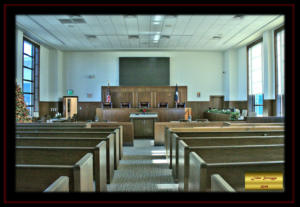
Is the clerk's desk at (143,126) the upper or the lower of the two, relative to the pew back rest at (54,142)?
lower

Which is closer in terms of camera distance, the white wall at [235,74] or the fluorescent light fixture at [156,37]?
the fluorescent light fixture at [156,37]

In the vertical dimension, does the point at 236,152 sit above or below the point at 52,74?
below

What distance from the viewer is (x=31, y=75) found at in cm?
1159

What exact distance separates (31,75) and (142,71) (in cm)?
579

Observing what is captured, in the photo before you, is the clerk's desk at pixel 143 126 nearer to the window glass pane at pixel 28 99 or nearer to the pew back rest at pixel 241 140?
the pew back rest at pixel 241 140

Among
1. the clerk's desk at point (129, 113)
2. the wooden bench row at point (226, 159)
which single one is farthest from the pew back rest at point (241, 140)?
the clerk's desk at point (129, 113)

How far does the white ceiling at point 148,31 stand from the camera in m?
8.71

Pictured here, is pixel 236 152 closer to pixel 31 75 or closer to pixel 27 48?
pixel 27 48

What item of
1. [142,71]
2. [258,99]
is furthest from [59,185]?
[142,71]

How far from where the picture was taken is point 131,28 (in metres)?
10.0

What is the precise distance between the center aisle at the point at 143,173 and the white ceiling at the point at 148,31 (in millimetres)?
4333
